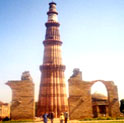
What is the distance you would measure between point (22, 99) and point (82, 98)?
27.5ft

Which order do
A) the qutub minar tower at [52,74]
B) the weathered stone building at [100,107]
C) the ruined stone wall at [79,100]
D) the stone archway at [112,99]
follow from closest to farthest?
the ruined stone wall at [79,100] → the stone archway at [112,99] → the qutub minar tower at [52,74] → the weathered stone building at [100,107]

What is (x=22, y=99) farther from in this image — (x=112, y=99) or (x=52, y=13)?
(x=52, y=13)

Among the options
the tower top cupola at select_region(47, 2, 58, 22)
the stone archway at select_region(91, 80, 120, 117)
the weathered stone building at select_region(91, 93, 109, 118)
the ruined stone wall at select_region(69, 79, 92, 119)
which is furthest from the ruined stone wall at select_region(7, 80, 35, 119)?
the weathered stone building at select_region(91, 93, 109, 118)

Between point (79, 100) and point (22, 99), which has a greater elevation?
point (22, 99)

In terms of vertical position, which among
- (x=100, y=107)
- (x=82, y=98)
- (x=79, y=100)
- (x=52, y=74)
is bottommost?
(x=100, y=107)

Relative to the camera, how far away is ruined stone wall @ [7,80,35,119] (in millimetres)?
25500

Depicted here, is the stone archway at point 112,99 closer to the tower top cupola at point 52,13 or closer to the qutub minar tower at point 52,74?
the qutub minar tower at point 52,74

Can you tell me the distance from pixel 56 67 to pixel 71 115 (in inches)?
375

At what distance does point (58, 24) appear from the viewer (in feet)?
114

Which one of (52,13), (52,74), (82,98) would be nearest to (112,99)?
(82,98)

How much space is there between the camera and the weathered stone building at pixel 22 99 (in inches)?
1004

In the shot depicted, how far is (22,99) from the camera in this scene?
2595 centimetres

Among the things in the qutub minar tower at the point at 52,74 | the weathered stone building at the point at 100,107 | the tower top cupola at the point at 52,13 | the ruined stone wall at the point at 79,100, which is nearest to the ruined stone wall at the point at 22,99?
the ruined stone wall at the point at 79,100

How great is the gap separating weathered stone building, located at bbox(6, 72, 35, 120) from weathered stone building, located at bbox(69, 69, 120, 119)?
5.50 metres
